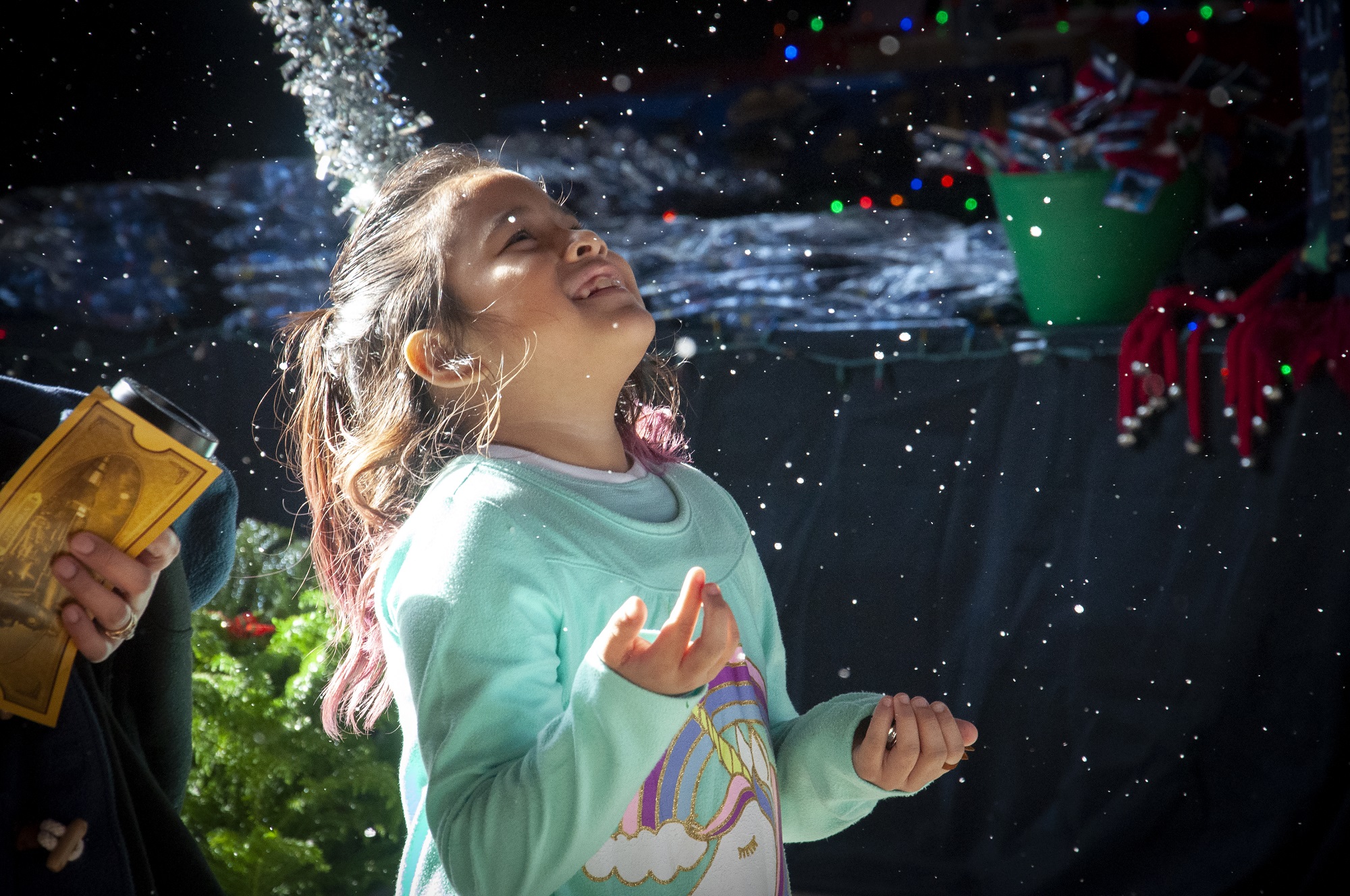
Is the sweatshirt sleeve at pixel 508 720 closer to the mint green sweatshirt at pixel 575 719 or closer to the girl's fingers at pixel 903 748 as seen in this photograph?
the mint green sweatshirt at pixel 575 719

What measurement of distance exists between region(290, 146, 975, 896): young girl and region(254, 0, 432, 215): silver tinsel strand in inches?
23.2

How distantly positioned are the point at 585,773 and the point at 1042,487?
1385 mm

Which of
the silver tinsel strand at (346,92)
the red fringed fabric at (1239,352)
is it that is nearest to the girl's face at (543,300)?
the silver tinsel strand at (346,92)

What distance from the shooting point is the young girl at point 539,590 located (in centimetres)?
70

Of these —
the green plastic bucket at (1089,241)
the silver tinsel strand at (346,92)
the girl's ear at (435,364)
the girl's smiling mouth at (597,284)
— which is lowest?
the green plastic bucket at (1089,241)

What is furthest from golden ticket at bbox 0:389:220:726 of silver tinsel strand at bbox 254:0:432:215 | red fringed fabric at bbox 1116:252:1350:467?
red fringed fabric at bbox 1116:252:1350:467

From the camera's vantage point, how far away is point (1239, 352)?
173cm

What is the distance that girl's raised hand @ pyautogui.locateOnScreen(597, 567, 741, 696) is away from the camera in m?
0.69

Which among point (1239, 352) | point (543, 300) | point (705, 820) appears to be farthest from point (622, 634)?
point (1239, 352)

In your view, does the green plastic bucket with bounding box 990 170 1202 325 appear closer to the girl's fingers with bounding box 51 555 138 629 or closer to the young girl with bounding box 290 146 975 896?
the young girl with bounding box 290 146 975 896

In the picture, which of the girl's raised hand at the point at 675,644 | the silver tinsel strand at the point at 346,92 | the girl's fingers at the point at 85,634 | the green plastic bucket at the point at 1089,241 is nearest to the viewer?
the girl's raised hand at the point at 675,644

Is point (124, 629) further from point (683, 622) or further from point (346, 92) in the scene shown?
point (346, 92)

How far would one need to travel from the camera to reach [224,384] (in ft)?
7.42

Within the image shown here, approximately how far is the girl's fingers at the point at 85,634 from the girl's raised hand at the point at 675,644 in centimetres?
38
